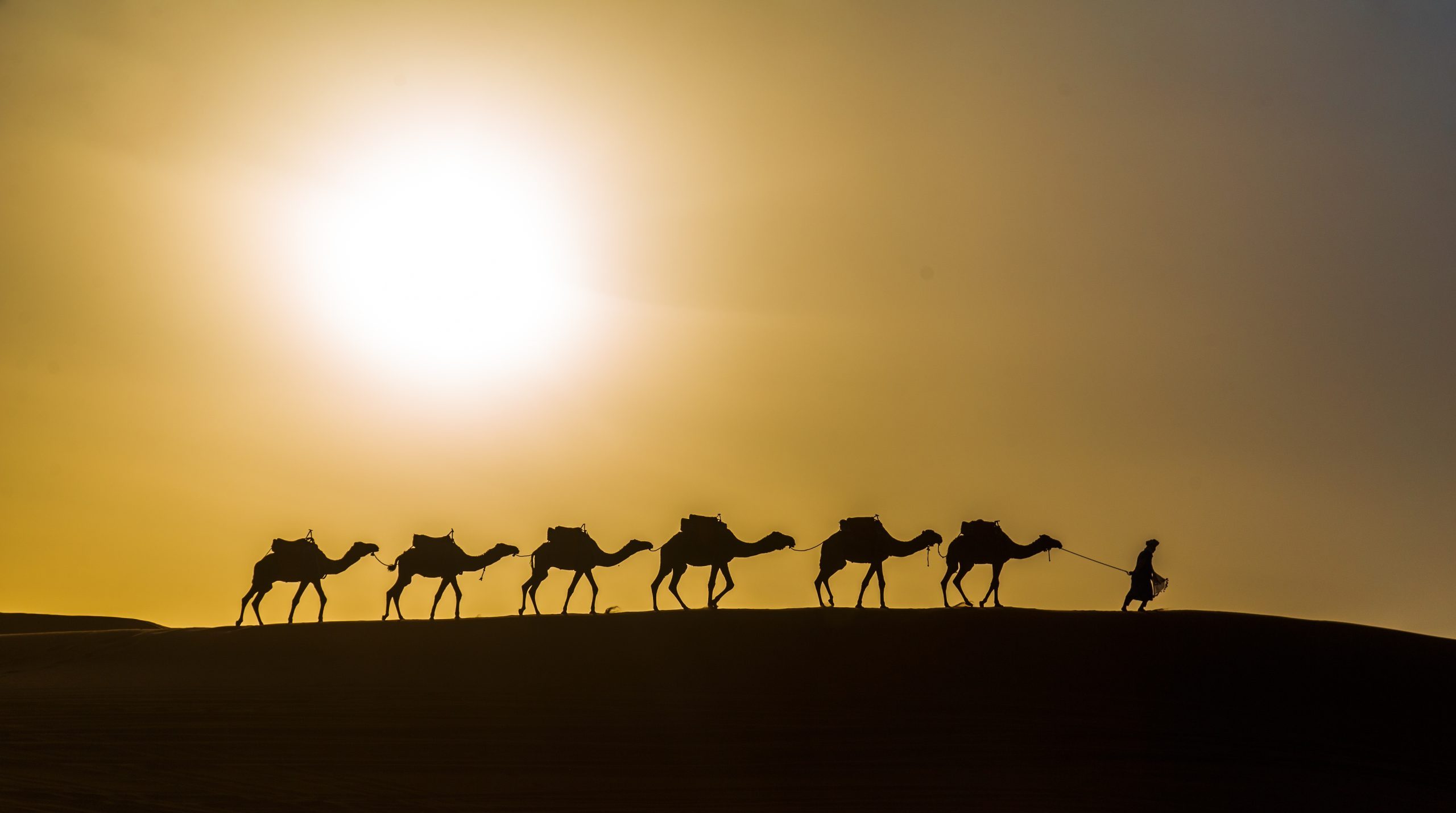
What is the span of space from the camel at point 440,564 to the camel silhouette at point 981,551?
923 centimetres

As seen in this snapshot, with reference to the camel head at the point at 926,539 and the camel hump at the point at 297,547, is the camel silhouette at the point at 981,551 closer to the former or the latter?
the camel head at the point at 926,539

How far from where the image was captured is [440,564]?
90.5 ft

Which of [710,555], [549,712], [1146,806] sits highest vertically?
[710,555]

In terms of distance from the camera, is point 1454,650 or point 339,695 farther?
point 1454,650

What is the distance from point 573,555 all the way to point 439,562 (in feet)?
9.85

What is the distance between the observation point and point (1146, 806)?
1486cm

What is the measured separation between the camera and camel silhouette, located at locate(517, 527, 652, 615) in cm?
2688

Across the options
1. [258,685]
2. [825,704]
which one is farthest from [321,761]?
[825,704]

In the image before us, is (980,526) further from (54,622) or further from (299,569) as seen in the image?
(54,622)

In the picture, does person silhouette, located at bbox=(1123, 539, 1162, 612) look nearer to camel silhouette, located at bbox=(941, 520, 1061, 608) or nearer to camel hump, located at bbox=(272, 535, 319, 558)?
camel silhouette, located at bbox=(941, 520, 1061, 608)

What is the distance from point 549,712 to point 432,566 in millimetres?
9990

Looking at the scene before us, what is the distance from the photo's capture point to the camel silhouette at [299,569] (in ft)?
92.5

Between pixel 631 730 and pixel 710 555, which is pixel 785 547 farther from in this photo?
pixel 631 730

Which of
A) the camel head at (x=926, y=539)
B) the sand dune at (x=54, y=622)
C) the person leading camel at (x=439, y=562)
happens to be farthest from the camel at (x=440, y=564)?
the sand dune at (x=54, y=622)
